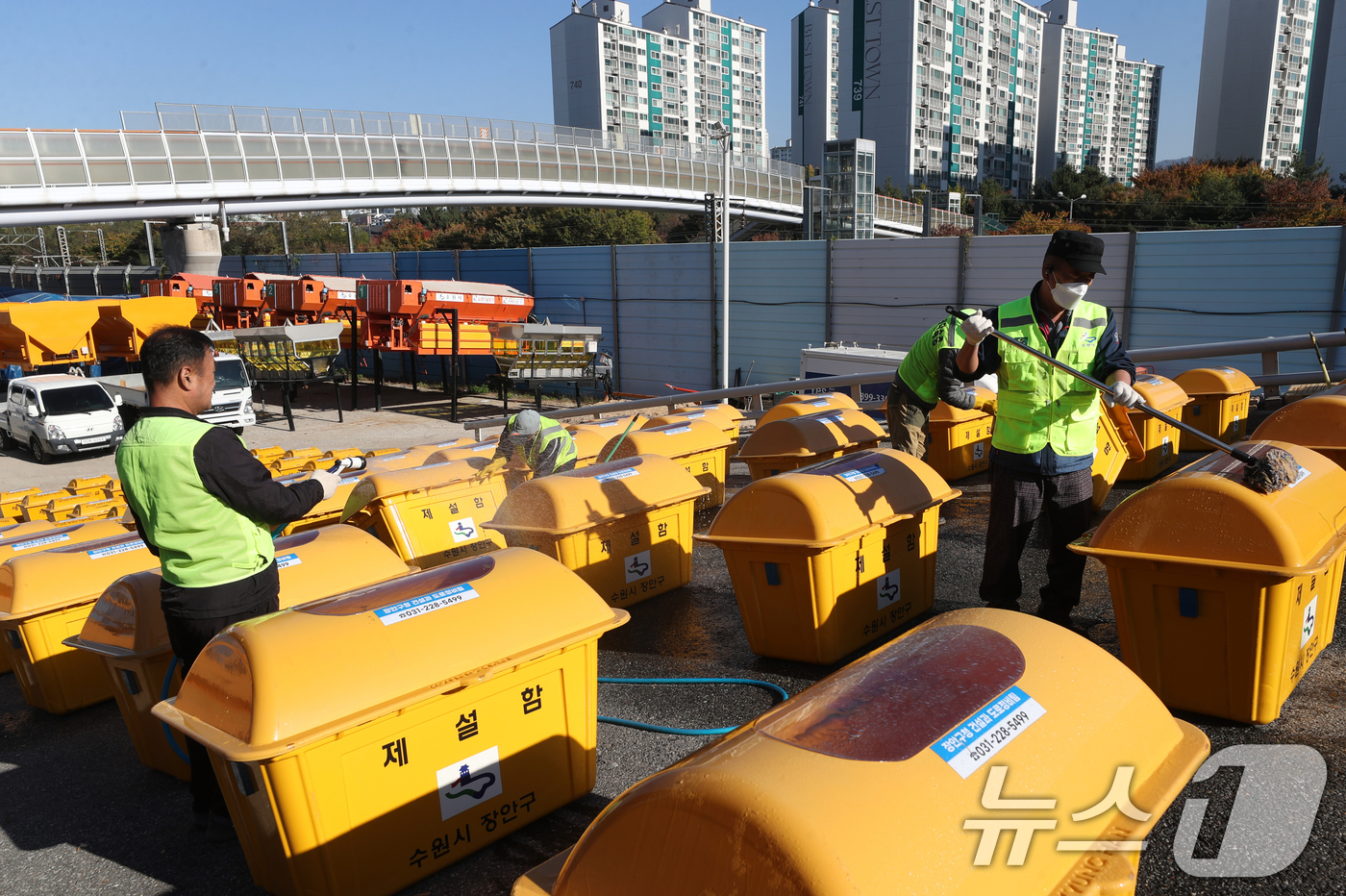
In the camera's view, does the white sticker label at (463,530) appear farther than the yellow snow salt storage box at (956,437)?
No

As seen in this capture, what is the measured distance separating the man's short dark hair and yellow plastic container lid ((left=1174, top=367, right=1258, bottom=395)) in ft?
29.1

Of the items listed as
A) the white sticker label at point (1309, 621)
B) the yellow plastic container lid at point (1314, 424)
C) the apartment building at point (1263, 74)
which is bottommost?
the white sticker label at point (1309, 621)

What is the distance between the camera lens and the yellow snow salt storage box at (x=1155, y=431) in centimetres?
773

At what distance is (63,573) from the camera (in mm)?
4699

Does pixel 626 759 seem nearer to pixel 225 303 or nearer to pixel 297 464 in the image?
pixel 297 464

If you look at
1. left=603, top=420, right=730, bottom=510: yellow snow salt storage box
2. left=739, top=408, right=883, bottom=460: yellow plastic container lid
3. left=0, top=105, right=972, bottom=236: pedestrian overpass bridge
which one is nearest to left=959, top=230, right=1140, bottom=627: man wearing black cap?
left=739, top=408, right=883, bottom=460: yellow plastic container lid

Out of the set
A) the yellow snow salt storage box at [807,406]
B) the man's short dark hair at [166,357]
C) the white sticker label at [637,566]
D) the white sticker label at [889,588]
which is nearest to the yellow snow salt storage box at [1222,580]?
the white sticker label at [889,588]

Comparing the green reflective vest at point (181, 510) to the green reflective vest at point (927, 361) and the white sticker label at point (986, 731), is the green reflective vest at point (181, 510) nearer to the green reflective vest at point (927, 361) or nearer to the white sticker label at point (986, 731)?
the white sticker label at point (986, 731)

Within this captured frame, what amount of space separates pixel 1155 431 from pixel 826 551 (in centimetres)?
530

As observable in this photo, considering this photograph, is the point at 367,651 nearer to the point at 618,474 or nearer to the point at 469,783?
the point at 469,783

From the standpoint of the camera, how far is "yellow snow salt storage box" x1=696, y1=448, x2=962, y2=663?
4.37 metres

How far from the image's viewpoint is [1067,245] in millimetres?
3977

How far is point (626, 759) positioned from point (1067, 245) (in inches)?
127

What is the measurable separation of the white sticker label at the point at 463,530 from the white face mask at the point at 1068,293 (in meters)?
4.90
